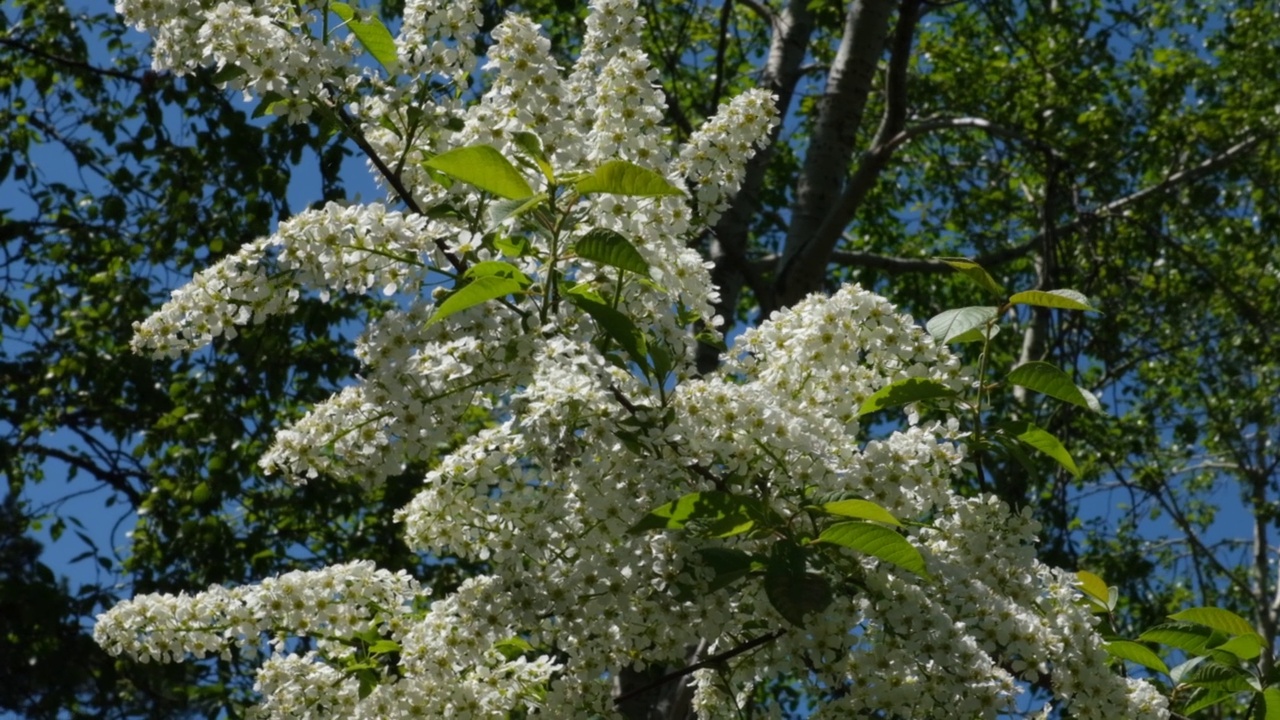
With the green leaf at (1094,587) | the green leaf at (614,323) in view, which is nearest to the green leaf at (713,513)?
the green leaf at (614,323)

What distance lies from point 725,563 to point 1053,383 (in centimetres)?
65

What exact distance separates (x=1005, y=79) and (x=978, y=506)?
26.5 feet

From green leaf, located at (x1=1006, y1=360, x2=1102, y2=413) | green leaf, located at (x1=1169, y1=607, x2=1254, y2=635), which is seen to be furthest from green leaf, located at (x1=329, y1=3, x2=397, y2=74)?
green leaf, located at (x1=1169, y1=607, x2=1254, y2=635)

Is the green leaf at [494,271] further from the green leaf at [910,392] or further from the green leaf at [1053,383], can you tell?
the green leaf at [1053,383]

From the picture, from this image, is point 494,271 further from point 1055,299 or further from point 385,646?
point 1055,299

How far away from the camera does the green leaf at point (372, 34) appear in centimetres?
227

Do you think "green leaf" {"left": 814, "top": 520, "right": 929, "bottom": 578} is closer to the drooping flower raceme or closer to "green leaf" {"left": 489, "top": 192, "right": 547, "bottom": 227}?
the drooping flower raceme

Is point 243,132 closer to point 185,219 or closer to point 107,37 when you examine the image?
point 185,219

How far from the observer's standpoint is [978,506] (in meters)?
2.33

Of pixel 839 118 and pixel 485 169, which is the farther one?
pixel 839 118

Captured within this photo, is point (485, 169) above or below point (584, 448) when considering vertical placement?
above

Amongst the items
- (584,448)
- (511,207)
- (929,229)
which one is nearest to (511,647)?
(584,448)

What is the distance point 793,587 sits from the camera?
6.26 ft

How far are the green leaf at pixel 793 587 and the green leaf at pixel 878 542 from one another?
0.17 ft
